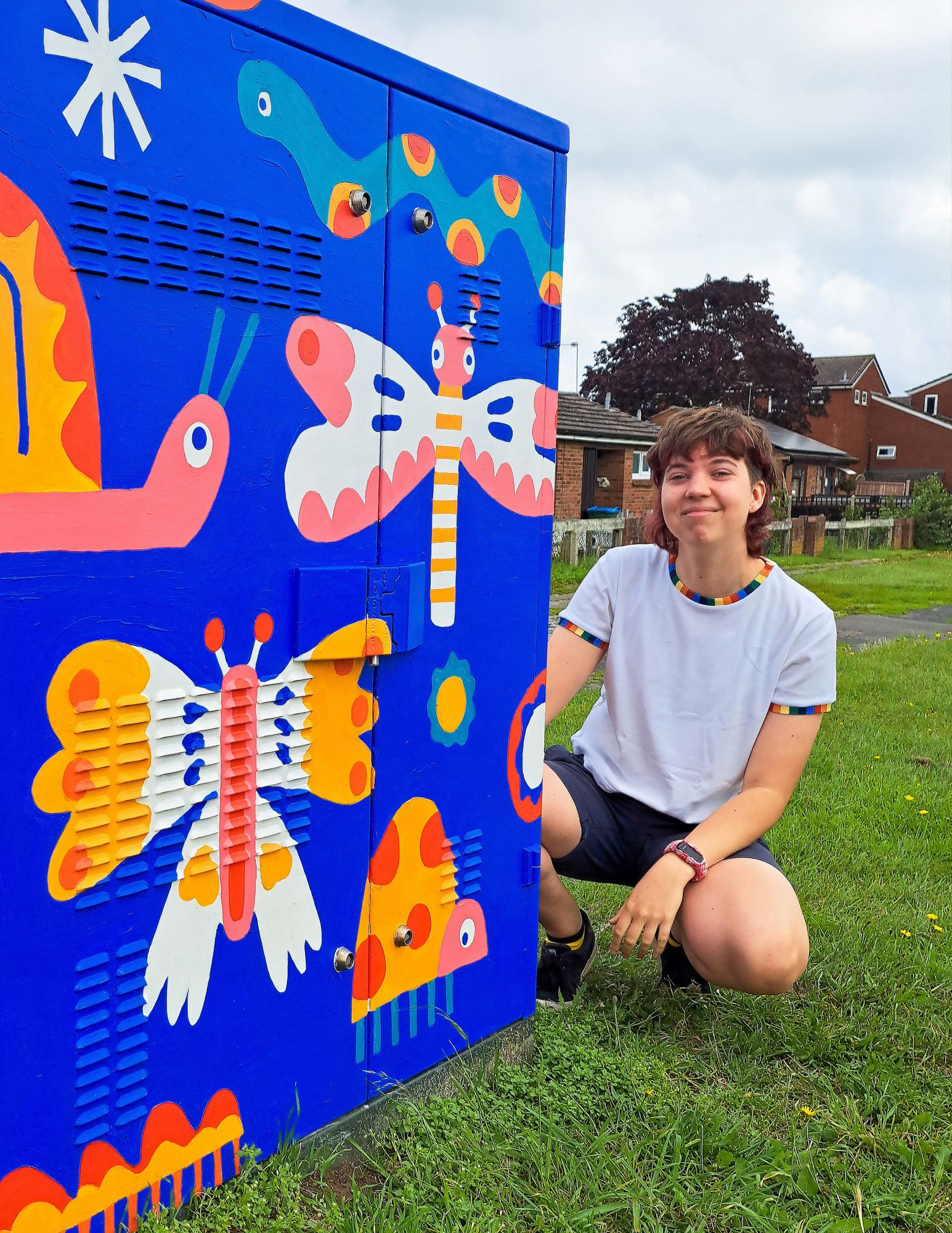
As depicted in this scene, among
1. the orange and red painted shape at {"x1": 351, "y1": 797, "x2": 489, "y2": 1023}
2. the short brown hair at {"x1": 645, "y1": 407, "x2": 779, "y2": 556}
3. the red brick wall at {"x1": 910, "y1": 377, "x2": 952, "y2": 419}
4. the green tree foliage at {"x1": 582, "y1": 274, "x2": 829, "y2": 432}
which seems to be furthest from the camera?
the red brick wall at {"x1": 910, "y1": 377, "x2": 952, "y2": 419}

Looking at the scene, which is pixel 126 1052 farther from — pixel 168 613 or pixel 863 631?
pixel 863 631

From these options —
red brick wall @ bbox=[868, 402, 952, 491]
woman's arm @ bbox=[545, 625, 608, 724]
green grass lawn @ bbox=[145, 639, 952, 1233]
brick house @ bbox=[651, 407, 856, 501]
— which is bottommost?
green grass lawn @ bbox=[145, 639, 952, 1233]

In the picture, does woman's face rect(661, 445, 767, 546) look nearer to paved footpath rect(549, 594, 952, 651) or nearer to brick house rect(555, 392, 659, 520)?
paved footpath rect(549, 594, 952, 651)

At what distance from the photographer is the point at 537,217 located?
2.19 m

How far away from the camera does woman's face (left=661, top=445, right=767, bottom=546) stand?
2.51 meters

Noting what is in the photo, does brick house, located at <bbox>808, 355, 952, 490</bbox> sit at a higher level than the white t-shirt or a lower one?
higher

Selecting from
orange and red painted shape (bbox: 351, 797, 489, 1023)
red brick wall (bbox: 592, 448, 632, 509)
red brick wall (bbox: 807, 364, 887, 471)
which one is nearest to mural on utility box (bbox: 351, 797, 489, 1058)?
orange and red painted shape (bbox: 351, 797, 489, 1023)

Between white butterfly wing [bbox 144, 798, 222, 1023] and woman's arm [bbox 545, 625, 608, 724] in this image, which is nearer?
white butterfly wing [bbox 144, 798, 222, 1023]

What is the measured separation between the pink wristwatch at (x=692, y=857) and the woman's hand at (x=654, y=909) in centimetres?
1


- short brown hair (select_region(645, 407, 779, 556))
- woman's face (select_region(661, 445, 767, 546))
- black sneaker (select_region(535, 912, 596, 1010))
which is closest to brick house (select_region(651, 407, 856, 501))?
short brown hair (select_region(645, 407, 779, 556))

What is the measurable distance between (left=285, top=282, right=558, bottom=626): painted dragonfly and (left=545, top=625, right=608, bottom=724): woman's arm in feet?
1.74

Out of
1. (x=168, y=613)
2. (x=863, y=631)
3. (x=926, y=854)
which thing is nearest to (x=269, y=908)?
(x=168, y=613)

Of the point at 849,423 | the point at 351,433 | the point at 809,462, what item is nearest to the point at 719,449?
the point at 351,433

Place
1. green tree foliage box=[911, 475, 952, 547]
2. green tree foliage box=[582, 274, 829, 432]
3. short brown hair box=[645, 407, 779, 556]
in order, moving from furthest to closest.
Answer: green tree foliage box=[582, 274, 829, 432], green tree foliage box=[911, 475, 952, 547], short brown hair box=[645, 407, 779, 556]
